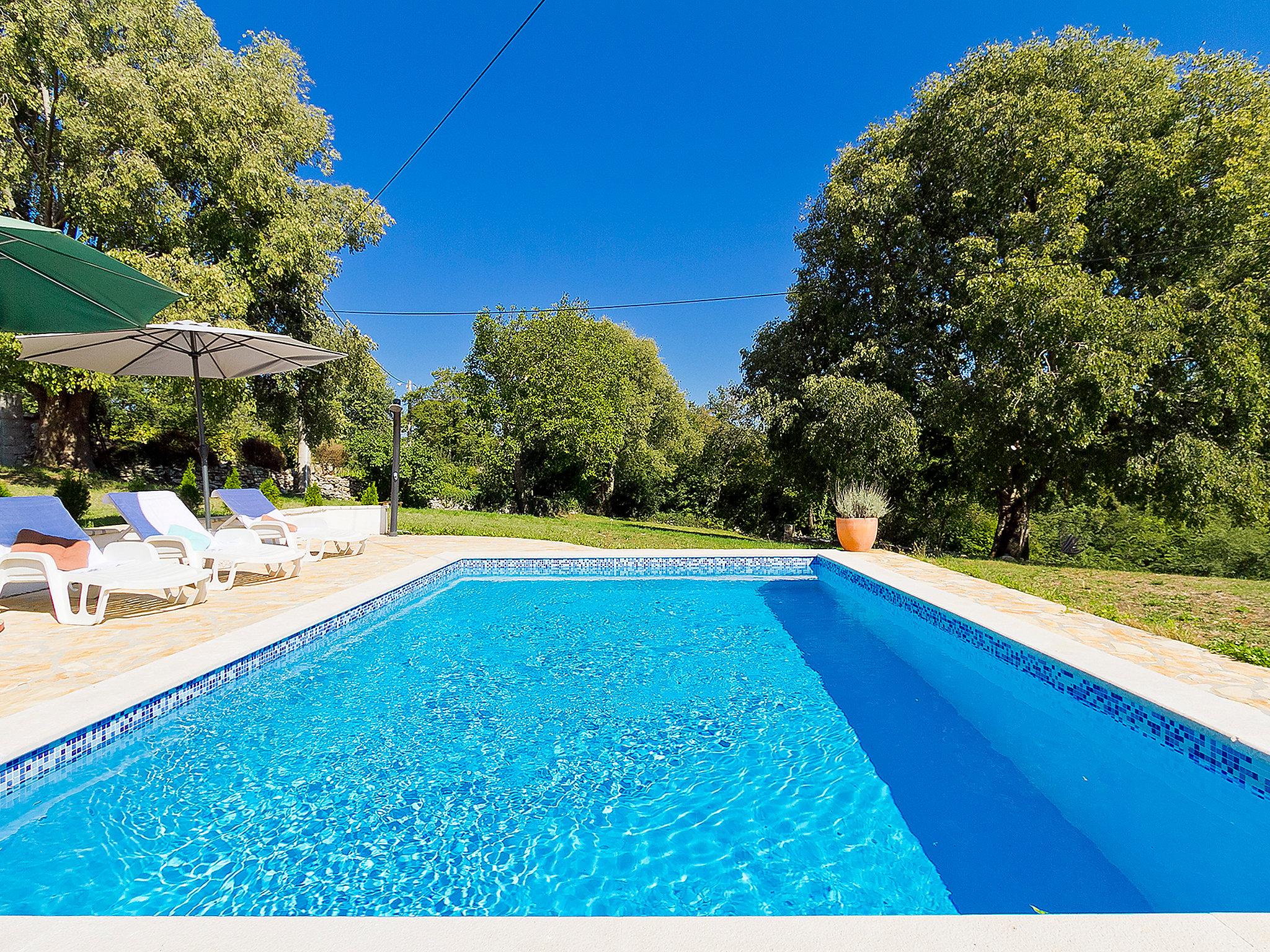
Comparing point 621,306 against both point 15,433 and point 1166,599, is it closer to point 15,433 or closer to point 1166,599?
point 15,433

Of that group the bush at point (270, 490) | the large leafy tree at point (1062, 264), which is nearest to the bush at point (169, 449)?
the bush at point (270, 490)

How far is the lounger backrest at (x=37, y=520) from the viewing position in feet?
15.9

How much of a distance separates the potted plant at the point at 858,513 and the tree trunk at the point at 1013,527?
182 inches

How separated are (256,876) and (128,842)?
0.64 m

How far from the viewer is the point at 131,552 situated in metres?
5.15

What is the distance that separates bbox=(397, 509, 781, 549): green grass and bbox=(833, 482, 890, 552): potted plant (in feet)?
5.04

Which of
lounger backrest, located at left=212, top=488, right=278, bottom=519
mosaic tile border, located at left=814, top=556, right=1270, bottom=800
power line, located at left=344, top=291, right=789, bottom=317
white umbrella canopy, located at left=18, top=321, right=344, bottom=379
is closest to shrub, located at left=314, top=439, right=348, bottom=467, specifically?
power line, located at left=344, top=291, right=789, bottom=317

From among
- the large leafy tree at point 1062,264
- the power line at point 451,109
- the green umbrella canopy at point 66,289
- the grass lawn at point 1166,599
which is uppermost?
the power line at point 451,109

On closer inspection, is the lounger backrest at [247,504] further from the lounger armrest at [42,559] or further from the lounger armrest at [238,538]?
the lounger armrest at [42,559]

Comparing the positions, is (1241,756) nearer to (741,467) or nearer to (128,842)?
(128,842)

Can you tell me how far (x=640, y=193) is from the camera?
2194cm

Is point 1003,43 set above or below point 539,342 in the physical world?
above

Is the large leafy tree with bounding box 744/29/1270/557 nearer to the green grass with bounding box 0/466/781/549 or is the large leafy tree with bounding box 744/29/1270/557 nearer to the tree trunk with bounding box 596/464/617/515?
the green grass with bounding box 0/466/781/549

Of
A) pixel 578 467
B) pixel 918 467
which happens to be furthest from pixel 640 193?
pixel 918 467
